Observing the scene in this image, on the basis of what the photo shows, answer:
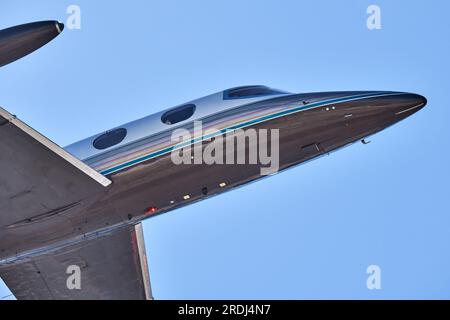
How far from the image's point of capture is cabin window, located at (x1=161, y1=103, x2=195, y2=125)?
2559 cm

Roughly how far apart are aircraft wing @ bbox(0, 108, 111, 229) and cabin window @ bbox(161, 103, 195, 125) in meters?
2.28

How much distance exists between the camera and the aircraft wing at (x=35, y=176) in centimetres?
2445

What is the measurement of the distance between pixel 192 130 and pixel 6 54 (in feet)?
16.1

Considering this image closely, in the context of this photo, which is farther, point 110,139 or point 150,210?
point 110,139

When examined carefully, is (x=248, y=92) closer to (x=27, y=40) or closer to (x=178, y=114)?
(x=178, y=114)

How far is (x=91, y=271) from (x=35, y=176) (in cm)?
492

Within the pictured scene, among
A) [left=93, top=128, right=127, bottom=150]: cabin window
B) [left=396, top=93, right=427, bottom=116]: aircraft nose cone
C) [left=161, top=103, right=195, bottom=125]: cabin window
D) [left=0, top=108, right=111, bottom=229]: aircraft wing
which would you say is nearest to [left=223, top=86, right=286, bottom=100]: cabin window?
[left=161, top=103, right=195, bottom=125]: cabin window

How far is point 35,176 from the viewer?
987 inches

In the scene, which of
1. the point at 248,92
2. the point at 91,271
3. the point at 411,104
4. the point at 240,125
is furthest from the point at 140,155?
the point at 411,104

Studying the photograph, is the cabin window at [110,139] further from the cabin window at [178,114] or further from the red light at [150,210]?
the red light at [150,210]

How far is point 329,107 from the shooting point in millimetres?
24359

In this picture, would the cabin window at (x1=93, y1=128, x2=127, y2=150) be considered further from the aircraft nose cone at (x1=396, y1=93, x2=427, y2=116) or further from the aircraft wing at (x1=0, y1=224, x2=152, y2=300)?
the aircraft nose cone at (x1=396, y1=93, x2=427, y2=116)

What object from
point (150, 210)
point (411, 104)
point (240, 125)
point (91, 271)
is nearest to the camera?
point (411, 104)

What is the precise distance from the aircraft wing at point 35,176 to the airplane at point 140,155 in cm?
3
